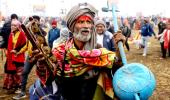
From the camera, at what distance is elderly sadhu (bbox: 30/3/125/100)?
3.08 metres

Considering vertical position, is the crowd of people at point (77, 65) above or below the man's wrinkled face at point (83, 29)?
below

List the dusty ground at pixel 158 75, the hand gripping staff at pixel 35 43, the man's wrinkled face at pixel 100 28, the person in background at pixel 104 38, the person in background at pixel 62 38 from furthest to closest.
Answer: the dusty ground at pixel 158 75 → the man's wrinkled face at pixel 100 28 → the person in background at pixel 104 38 → the person in background at pixel 62 38 → the hand gripping staff at pixel 35 43

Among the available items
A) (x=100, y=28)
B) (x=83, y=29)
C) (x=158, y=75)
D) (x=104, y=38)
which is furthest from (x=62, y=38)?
(x=158, y=75)

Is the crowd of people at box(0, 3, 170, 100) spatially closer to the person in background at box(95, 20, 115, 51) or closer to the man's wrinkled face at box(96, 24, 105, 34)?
the person in background at box(95, 20, 115, 51)

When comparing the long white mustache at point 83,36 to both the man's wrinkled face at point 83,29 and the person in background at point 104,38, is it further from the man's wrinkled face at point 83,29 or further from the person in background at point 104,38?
the person in background at point 104,38

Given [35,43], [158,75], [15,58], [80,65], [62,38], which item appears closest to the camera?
[35,43]

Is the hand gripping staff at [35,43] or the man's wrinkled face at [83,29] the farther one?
the man's wrinkled face at [83,29]

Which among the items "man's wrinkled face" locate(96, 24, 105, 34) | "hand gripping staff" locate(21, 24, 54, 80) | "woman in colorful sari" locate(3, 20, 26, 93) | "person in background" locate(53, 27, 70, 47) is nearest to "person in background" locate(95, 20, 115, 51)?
"man's wrinkled face" locate(96, 24, 105, 34)

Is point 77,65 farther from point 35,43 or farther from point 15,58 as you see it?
point 15,58

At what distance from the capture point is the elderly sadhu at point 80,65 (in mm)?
3084

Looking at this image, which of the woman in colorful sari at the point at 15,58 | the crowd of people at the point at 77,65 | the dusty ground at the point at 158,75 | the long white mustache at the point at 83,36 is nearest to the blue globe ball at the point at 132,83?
the crowd of people at the point at 77,65

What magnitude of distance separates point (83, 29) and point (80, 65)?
0.32 meters

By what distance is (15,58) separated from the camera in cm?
798

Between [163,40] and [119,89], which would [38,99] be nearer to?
[119,89]
